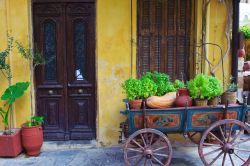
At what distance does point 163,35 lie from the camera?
24.9 ft

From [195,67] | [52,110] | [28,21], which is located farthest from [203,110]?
[28,21]

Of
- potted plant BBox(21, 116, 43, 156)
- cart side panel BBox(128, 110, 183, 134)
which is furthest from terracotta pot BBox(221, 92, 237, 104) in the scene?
potted plant BBox(21, 116, 43, 156)

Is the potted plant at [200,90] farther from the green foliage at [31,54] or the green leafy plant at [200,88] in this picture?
the green foliage at [31,54]

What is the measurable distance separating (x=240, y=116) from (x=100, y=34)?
3.08 meters

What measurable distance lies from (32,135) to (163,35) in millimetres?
3227

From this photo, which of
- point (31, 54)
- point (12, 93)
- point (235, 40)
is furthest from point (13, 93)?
point (235, 40)

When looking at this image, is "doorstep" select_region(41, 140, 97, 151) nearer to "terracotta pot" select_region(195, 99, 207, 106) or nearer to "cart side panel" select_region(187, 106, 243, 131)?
"cart side panel" select_region(187, 106, 243, 131)

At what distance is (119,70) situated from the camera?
7.53 m

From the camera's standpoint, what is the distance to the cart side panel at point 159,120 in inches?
237

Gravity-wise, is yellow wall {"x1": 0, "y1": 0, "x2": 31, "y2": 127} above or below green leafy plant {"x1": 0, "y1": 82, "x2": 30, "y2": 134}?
above

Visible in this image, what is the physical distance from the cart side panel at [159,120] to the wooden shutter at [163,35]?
178cm

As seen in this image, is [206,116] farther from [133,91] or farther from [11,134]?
[11,134]

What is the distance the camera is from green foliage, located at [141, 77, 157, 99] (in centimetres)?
620

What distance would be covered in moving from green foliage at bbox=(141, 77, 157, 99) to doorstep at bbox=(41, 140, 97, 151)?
80.0 inches
